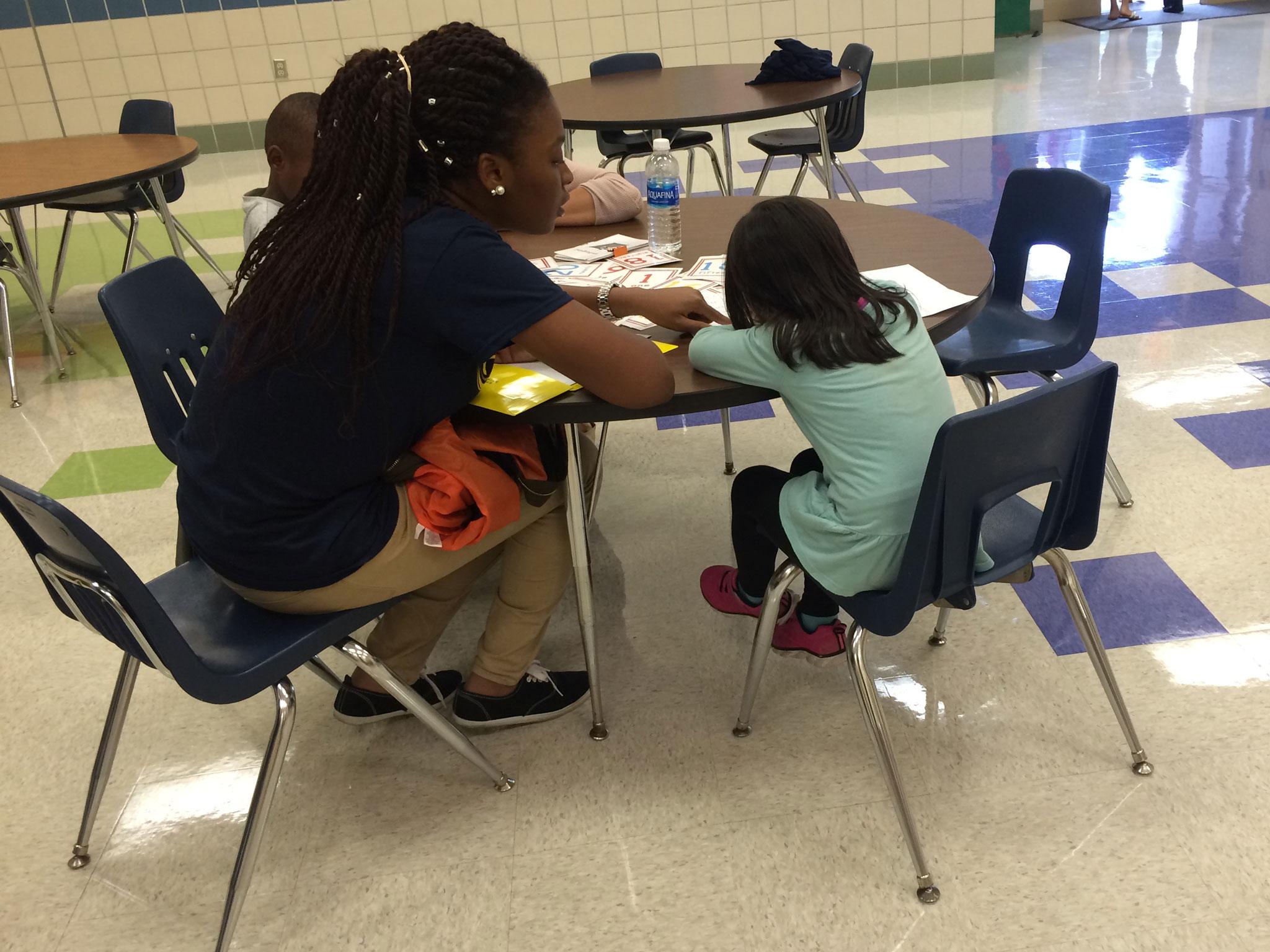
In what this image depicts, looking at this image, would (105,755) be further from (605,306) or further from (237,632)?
(605,306)

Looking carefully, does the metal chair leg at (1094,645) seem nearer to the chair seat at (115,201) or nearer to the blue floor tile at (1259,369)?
the blue floor tile at (1259,369)

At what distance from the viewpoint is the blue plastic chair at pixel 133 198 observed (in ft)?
13.5

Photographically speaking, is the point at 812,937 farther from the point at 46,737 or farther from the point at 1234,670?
the point at 46,737

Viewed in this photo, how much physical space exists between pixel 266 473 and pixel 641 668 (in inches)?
35.4

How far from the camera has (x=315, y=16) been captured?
7285mm

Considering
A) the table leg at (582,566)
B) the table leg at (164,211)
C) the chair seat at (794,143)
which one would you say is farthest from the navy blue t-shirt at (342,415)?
the chair seat at (794,143)

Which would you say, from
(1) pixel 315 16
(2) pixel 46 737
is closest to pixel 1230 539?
(2) pixel 46 737

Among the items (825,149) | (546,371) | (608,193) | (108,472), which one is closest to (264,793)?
(546,371)

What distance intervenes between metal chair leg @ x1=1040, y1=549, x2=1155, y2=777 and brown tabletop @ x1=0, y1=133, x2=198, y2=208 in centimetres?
307

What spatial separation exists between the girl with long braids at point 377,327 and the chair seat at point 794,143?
9.15ft

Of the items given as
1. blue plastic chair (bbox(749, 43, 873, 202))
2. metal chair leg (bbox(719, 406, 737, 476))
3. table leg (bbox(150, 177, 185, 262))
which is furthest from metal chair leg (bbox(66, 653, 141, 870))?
blue plastic chair (bbox(749, 43, 873, 202))

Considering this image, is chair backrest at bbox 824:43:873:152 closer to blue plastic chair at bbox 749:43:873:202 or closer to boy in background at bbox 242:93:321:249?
blue plastic chair at bbox 749:43:873:202

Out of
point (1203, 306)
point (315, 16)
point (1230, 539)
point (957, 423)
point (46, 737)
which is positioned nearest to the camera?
point (957, 423)

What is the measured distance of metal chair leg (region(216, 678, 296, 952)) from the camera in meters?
1.48
